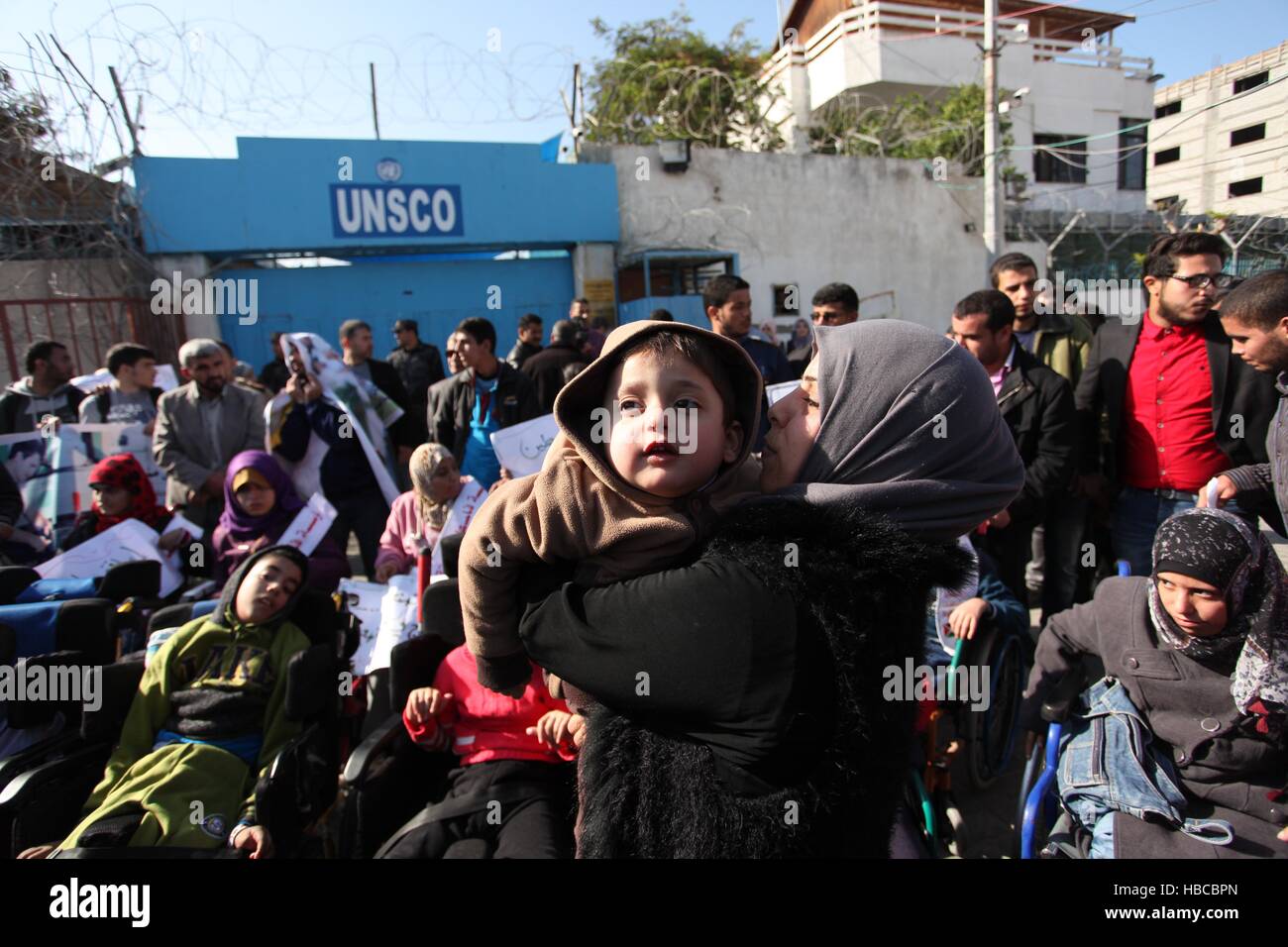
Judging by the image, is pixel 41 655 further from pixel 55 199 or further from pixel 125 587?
pixel 55 199

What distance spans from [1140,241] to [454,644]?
18514 millimetres

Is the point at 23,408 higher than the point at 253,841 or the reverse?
higher

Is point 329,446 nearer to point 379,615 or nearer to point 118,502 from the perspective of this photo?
point 118,502

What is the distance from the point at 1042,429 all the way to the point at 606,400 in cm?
307

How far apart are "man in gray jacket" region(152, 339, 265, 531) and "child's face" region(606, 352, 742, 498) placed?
14.6 feet

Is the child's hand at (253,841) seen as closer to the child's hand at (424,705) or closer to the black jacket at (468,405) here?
the child's hand at (424,705)

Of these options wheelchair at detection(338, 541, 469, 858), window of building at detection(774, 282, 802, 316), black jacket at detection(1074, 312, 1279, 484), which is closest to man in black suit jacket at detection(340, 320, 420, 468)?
wheelchair at detection(338, 541, 469, 858)

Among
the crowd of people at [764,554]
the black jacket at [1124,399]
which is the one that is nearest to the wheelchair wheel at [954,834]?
the crowd of people at [764,554]

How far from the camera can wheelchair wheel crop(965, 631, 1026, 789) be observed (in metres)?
3.15

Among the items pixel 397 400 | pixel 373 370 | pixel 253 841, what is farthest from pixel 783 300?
pixel 253 841

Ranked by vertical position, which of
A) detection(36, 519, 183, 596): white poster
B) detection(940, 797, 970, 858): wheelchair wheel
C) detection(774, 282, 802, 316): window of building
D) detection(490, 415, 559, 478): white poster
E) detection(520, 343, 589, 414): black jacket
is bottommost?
detection(940, 797, 970, 858): wheelchair wheel

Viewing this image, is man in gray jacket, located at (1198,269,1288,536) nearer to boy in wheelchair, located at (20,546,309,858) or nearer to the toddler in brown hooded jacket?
the toddler in brown hooded jacket

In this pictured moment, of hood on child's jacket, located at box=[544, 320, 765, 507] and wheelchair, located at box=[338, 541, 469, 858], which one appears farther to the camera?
wheelchair, located at box=[338, 541, 469, 858]

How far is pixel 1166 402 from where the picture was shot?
336 cm
